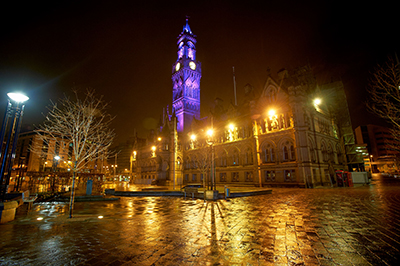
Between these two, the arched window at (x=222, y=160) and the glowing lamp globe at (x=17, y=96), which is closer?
the glowing lamp globe at (x=17, y=96)

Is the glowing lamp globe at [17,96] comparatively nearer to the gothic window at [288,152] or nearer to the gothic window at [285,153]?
the gothic window at [288,152]

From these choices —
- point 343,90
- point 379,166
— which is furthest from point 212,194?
point 379,166

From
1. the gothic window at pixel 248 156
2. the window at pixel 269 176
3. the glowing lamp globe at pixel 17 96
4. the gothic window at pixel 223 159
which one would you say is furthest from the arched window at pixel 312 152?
the glowing lamp globe at pixel 17 96

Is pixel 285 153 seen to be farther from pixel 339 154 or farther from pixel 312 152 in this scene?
pixel 339 154

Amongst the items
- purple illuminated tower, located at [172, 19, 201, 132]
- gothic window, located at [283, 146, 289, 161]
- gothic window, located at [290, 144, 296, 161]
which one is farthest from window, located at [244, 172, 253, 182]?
purple illuminated tower, located at [172, 19, 201, 132]

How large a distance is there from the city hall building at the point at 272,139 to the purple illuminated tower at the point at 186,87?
336mm

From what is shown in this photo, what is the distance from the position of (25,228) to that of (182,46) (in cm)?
6873

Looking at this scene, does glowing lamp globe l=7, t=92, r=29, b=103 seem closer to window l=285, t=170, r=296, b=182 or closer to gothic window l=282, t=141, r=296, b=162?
gothic window l=282, t=141, r=296, b=162

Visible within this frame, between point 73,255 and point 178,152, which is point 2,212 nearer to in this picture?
point 73,255

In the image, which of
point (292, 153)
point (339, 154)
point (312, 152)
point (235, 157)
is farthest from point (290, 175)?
point (339, 154)

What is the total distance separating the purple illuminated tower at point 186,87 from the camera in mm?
57562

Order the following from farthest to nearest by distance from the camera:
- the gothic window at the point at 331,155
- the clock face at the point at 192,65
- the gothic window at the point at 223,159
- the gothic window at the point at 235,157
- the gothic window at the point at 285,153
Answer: the clock face at the point at 192,65, the gothic window at the point at 223,159, the gothic window at the point at 235,157, the gothic window at the point at 331,155, the gothic window at the point at 285,153

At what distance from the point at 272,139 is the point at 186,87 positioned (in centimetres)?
3465

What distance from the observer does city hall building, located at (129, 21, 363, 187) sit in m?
31.0
